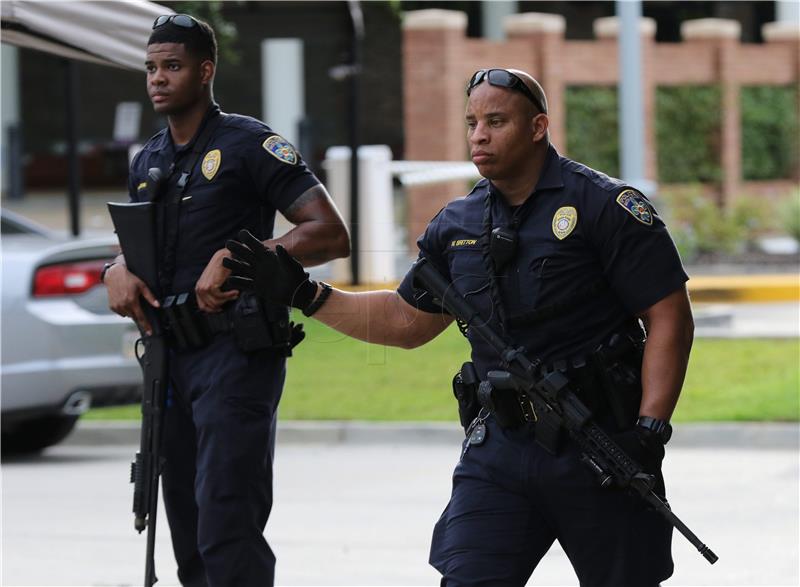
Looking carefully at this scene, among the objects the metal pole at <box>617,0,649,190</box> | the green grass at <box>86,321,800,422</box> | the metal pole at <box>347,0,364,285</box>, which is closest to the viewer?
the green grass at <box>86,321,800,422</box>

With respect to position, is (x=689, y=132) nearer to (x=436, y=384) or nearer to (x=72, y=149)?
(x=72, y=149)

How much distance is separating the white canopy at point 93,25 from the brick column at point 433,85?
59.9 feet

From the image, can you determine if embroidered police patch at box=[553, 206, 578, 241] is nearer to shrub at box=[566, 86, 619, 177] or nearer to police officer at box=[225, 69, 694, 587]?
police officer at box=[225, 69, 694, 587]

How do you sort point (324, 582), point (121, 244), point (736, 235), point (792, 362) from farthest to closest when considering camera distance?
point (736, 235)
point (792, 362)
point (324, 582)
point (121, 244)

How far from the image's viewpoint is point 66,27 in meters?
6.75

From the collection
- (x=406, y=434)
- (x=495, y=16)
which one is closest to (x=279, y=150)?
(x=406, y=434)

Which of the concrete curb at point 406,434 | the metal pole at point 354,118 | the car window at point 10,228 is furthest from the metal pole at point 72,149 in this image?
the concrete curb at point 406,434

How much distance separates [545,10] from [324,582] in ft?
107

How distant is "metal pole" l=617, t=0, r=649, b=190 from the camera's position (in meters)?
16.6

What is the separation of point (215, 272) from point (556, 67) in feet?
73.5

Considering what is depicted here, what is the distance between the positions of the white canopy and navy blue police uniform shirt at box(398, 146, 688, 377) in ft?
10.9

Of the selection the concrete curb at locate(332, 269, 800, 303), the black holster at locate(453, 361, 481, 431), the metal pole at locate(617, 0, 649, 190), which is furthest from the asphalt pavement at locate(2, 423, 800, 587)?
the concrete curb at locate(332, 269, 800, 303)

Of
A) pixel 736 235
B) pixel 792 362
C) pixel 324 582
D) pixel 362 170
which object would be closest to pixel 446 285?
pixel 324 582

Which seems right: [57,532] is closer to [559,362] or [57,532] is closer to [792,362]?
[559,362]
